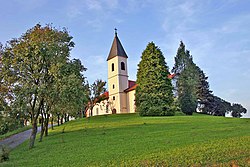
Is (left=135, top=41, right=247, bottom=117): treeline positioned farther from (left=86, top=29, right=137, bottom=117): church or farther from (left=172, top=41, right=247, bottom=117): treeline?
(left=86, top=29, right=137, bottom=117): church

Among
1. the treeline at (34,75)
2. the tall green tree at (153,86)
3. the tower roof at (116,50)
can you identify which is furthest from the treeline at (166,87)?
the treeline at (34,75)

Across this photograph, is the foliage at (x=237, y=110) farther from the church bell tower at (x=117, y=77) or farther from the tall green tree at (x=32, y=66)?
the tall green tree at (x=32, y=66)

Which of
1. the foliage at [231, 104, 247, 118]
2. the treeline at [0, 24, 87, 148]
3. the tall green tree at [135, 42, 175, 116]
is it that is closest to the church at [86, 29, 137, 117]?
the tall green tree at [135, 42, 175, 116]

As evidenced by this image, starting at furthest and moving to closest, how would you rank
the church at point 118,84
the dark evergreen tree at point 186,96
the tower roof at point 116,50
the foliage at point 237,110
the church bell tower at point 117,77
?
the foliage at point 237,110 < the tower roof at point 116,50 < the church bell tower at point 117,77 < the church at point 118,84 < the dark evergreen tree at point 186,96

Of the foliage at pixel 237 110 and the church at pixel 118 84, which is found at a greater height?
the church at pixel 118 84

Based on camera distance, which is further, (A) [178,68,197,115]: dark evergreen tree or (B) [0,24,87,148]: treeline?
(A) [178,68,197,115]: dark evergreen tree

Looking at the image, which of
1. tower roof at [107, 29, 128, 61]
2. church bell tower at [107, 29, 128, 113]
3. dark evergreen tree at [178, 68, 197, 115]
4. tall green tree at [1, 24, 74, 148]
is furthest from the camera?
tower roof at [107, 29, 128, 61]

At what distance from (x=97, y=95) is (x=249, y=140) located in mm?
40682

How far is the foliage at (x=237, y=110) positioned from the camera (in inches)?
2338

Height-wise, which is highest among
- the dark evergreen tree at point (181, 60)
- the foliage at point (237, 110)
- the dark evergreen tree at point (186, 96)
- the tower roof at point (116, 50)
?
the tower roof at point (116, 50)

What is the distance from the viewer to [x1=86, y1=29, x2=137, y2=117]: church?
49.9 metres

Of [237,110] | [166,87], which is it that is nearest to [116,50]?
[166,87]

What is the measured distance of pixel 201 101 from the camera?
52.8m

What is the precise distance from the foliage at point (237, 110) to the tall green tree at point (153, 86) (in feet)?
100
